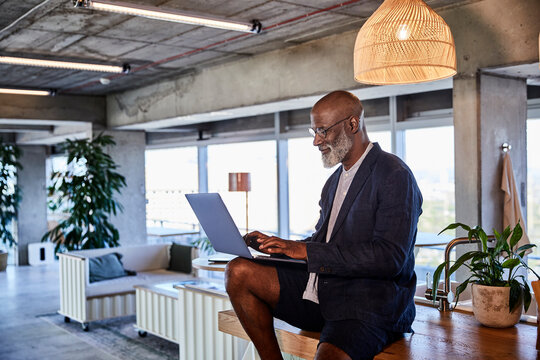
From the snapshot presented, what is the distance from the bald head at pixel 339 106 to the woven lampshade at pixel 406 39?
0.53 m

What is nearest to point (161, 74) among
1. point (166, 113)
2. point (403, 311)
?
point (166, 113)

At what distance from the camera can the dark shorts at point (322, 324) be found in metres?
2.05

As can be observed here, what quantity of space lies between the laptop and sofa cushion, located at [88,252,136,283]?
14.0ft

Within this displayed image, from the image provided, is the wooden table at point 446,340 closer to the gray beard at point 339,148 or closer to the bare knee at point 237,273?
the bare knee at point 237,273

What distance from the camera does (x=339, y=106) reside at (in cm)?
230

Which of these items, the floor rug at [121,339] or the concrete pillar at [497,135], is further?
the floor rug at [121,339]

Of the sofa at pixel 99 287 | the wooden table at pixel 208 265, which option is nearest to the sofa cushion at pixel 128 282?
the sofa at pixel 99 287

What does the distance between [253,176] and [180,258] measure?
2.81m

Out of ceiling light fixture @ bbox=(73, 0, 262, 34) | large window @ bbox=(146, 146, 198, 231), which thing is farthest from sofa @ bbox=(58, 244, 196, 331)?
large window @ bbox=(146, 146, 198, 231)

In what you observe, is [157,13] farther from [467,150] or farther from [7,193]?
[7,193]

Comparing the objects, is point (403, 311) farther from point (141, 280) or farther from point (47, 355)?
point (141, 280)

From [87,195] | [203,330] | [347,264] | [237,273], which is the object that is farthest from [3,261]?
[347,264]

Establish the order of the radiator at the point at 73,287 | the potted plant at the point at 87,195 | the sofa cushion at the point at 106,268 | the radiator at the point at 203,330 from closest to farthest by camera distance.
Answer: the radiator at the point at 203,330, the radiator at the point at 73,287, the sofa cushion at the point at 106,268, the potted plant at the point at 87,195

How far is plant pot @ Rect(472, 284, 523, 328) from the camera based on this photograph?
7.68ft
